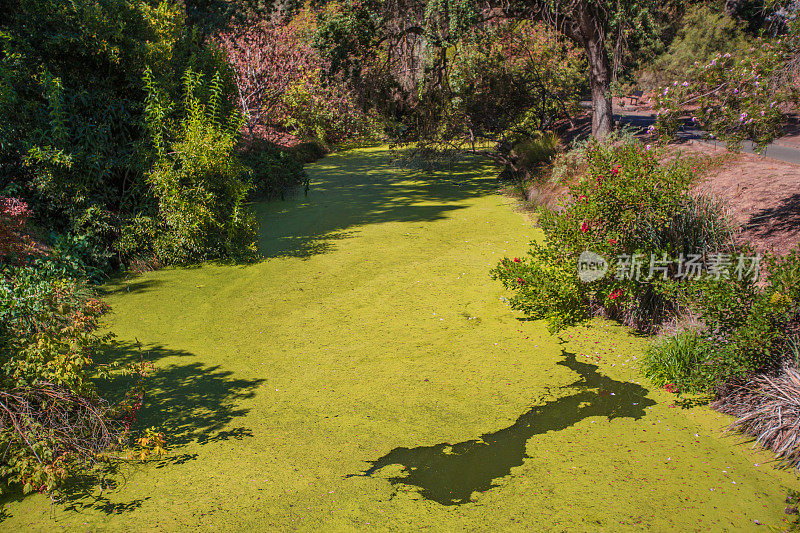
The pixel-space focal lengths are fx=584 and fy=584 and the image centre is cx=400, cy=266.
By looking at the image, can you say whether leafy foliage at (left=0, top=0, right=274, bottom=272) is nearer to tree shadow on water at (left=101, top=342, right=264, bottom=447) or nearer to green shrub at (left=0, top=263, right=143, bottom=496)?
tree shadow on water at (left=101, top=342, right=264, bottom=447)

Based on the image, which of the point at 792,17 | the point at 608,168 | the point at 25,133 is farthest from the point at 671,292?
the point at 25,133

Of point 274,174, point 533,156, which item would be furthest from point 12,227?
point 533,156

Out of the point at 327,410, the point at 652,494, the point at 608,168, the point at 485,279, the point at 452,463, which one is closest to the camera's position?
the point at 652,494

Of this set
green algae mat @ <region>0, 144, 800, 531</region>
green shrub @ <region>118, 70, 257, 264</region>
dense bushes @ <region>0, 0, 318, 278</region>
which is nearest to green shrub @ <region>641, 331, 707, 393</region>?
green algae mat @ <region>0, 144, 800, 531</region>

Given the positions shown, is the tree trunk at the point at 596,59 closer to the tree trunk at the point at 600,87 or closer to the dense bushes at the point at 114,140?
the tree trunk at the point at 600,87

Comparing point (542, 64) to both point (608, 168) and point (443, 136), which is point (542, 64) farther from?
point (608, 168)
